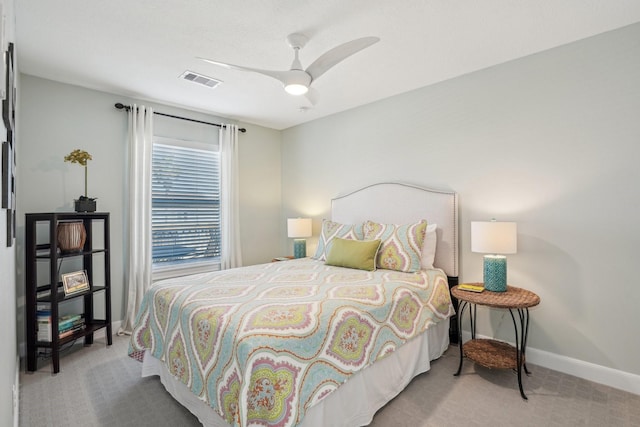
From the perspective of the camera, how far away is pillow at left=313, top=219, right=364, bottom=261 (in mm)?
3393

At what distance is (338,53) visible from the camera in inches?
80.4

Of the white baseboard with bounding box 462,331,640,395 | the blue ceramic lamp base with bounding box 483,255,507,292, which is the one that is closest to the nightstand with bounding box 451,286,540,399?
the blue ceramic lamp base with bounding box 483,255,507,292

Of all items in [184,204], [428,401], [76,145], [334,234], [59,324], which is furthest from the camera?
[184,204]

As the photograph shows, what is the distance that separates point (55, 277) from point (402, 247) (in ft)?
9.85

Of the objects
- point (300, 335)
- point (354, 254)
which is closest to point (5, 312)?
point (300, 335)

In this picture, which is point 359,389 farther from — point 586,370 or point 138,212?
point 138,212

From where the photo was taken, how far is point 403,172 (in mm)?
3592

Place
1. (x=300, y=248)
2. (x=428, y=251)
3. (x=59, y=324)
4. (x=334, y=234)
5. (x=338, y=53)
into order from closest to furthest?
(x=338, y=53) < (x=59, y=324) < (x=428, y=251) < (x=334, y=234) < (x=300, y=248)

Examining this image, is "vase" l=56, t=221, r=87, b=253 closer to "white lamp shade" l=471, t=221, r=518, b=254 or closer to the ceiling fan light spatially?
the ceiling fan light

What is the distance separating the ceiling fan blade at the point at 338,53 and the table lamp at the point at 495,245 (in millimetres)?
1610

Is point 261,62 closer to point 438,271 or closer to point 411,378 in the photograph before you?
point 438,271

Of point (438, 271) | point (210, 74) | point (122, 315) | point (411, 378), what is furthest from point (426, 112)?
point (122, 315)

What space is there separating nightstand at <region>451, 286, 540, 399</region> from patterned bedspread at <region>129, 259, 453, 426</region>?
1.04 feet

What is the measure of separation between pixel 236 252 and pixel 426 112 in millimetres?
2965
